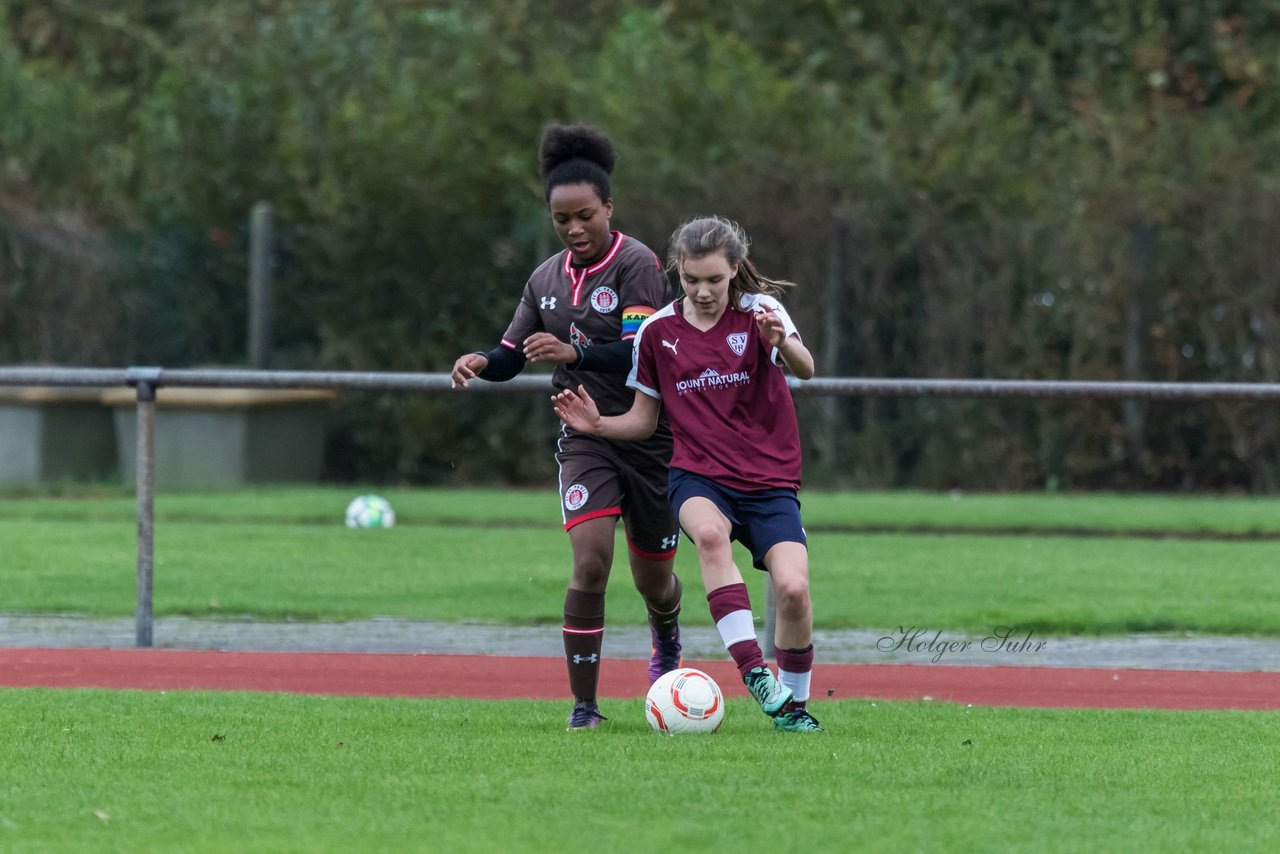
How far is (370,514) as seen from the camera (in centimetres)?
1523

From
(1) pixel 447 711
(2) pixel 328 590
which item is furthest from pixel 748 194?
(1) pixel 447 711

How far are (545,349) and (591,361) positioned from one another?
0.73 feet

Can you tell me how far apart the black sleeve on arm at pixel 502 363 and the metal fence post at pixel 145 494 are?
250 cm

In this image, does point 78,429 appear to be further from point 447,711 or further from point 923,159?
point 447,711

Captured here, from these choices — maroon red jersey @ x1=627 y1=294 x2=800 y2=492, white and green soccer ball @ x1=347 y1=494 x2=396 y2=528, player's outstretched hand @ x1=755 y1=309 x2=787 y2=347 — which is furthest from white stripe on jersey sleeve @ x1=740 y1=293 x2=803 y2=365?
white and green soccer ball @ x1=347 y1=494 x2=396 y2=528

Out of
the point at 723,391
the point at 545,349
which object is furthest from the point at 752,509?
the point at 545,349

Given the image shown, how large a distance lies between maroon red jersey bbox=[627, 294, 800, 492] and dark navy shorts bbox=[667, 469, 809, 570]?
30mm

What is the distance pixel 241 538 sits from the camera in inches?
552

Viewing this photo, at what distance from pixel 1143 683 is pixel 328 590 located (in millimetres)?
5017

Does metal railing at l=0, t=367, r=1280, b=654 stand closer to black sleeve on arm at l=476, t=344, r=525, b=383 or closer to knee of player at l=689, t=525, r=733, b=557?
black sleeve on arm at l=476, t=344, r=525, b=383

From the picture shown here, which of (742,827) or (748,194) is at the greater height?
(748,194)

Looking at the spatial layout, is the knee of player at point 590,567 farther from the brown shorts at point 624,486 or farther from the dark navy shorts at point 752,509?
the dark navy shorts at point 752,509

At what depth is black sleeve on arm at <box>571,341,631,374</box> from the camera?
6.72m

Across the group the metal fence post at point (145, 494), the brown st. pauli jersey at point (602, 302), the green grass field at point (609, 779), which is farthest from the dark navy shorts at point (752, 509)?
the metal fence post at point (145, 494)
